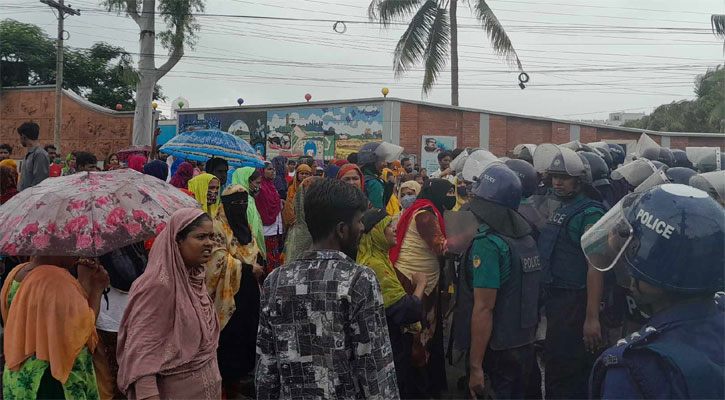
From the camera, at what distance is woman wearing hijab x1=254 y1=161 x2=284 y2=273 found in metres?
7.55

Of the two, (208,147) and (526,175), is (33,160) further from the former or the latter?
(526,175)

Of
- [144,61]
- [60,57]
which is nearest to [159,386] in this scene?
[144,61]

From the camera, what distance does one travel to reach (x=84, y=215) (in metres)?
3.20

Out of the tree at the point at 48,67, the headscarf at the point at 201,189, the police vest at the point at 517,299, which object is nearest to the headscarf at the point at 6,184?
the headscarf at the point at 201,189

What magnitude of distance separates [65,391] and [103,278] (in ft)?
2.21

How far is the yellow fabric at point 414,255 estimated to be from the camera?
459 centimetres

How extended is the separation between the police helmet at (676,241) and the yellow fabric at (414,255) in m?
2.69

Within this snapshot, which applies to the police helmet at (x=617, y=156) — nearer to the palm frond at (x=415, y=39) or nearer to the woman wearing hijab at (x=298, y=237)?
the woman wearing hijab at (x=298, y=237)

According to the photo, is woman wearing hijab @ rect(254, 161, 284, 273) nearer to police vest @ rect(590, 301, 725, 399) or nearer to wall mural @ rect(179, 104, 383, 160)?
police vest @ rect(590, 301, 725, 399)

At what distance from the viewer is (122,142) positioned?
30.2m

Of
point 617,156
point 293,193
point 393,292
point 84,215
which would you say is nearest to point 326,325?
point 393,292

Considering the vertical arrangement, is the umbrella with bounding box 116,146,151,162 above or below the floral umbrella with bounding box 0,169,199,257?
above

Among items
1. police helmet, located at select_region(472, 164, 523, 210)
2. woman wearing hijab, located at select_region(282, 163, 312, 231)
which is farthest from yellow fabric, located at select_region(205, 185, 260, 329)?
woman wearing hijab, located at select_region(282, 163, 312, 231)

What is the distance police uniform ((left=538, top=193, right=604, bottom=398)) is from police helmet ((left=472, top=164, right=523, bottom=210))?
1.45 feet
